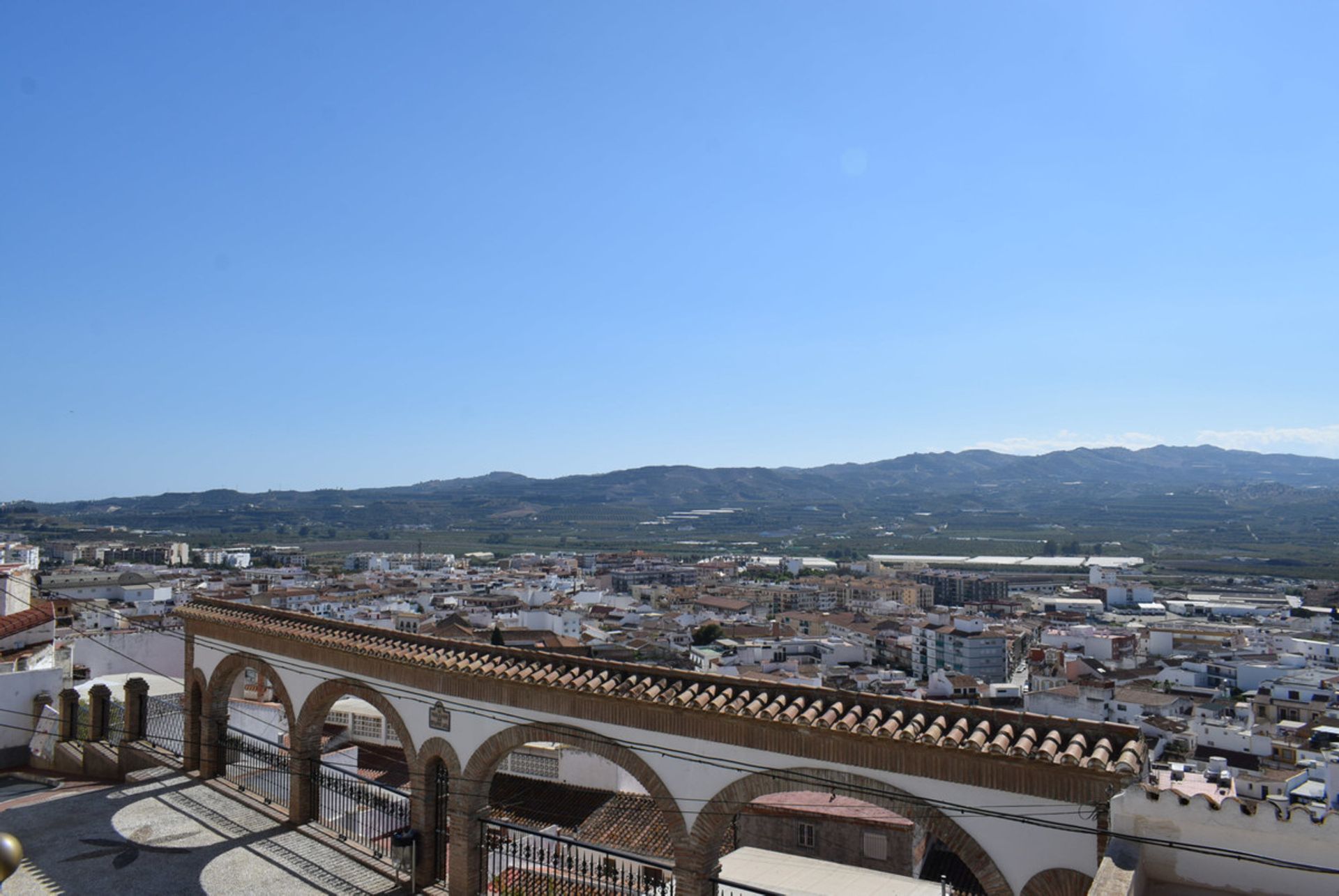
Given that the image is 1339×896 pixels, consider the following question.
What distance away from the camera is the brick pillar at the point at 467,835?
8008 mm

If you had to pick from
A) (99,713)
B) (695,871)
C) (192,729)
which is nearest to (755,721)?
(695,871)

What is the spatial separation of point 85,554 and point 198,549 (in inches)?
608

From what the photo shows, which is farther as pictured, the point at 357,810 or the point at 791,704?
the point at 357,810

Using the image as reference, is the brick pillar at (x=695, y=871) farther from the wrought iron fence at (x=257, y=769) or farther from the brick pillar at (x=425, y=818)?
the wrought iron fence at (x=257, y=769)

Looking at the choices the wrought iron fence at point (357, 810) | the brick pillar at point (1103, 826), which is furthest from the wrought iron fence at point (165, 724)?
the brick pillar at point (1103, 826)

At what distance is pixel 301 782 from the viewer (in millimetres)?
9797

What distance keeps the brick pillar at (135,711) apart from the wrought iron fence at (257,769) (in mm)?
1486

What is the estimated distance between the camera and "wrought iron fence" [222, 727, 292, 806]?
34.8 ft

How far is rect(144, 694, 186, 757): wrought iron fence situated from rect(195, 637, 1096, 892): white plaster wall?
11.0 ft

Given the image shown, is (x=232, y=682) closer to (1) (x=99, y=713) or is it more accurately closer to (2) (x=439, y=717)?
(1) (x=99, y=713)

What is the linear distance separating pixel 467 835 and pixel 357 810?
2982 mm

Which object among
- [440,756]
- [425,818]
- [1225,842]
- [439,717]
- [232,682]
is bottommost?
[425,818]

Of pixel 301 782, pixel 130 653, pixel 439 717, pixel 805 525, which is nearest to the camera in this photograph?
pixel 439 717

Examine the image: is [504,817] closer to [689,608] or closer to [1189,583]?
[689,608]
